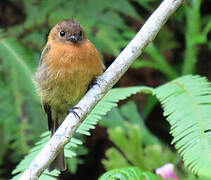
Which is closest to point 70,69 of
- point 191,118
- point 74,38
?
point 74,38

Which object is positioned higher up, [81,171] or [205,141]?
[205,141]

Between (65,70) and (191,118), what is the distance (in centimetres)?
99

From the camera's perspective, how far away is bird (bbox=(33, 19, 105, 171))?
10.3 feet

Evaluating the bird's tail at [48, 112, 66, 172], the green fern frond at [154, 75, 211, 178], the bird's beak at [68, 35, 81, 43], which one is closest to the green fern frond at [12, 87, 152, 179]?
the bird's tail at [48, 112, 66, 172]

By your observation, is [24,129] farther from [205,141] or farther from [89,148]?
[205,141]

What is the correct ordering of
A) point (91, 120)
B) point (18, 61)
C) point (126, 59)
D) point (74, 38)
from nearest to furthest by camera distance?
point (126, 59)
point (91, 120)
point (74, 38)
point (18, 61)

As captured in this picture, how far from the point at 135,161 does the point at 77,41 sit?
1.01 meters

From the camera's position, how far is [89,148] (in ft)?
16.4

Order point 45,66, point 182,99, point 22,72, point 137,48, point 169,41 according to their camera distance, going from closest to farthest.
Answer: point 137,48, point 182,99, point 45,66, point 22,72, point 169,41

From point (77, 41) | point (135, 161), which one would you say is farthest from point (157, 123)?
point (77, 41)

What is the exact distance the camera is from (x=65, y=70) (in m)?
3.13

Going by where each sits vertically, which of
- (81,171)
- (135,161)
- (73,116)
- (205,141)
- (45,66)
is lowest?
(81,171)

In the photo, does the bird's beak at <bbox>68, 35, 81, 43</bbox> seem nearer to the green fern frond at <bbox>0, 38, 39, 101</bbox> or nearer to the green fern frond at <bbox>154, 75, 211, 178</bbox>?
the green fern frond at <bbox>0, 38, 39, 101</bbox>

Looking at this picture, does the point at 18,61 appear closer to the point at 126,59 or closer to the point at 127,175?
the point at 126,59
